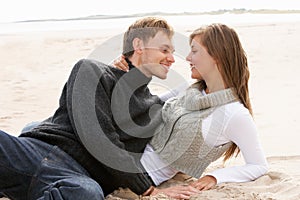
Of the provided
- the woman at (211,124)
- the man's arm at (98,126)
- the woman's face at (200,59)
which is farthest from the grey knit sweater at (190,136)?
the man's arm at (98,126)

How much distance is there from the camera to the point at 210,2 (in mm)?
21344

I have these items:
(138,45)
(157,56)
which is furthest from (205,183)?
(138,45)

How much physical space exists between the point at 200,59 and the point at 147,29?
355 millimetres

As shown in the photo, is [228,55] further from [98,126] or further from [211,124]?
[98,126]

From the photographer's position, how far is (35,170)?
2.53m

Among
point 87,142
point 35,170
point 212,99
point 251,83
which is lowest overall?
point 251,83

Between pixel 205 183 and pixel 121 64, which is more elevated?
pixel 121 64

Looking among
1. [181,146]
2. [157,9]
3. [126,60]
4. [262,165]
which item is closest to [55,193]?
[181,146]

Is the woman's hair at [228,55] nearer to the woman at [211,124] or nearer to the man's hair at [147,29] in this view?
the woman at [211,124]

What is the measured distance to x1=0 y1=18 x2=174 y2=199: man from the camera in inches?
99.0

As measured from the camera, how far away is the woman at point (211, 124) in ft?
8.89

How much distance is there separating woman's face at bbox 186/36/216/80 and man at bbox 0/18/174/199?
0.16m

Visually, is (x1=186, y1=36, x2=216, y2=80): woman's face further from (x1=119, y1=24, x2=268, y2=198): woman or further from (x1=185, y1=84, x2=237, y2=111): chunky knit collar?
(x1=185, y1=84, x2=237, y2=111): chunky knit collar

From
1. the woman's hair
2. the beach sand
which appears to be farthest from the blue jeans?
the woman's hair
